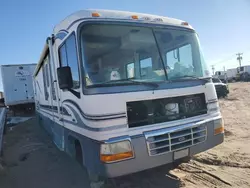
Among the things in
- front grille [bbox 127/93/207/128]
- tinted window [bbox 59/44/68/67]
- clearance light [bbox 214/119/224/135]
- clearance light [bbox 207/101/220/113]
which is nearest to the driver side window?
front grille [bbox 127/93/207/128]

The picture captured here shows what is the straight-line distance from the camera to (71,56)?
3703 millimetres

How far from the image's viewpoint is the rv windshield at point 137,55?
3.37m

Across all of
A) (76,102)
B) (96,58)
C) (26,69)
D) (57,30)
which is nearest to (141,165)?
(76,102)

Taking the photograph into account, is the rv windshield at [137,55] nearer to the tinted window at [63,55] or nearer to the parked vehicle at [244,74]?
the tinted window at [63,55]

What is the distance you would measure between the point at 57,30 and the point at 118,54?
4.72 ft

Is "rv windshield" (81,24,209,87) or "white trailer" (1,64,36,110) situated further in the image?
"white trailer" (1,64,36,110)

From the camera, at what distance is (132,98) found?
3.33 meters

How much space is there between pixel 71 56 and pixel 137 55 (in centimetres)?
108

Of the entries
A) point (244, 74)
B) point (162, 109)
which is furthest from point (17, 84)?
point (244, 74)

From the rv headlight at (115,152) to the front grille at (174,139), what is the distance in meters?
0.35

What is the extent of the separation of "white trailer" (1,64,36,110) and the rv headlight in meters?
15.3

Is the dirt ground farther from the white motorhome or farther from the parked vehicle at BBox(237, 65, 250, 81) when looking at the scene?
the parked vehicle at BBox(237, 65, 250, 81)

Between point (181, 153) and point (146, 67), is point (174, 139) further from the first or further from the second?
point (146, 67)

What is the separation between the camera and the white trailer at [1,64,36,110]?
650 inches
